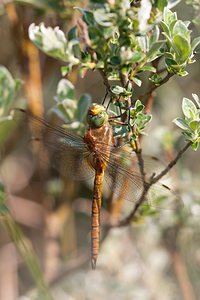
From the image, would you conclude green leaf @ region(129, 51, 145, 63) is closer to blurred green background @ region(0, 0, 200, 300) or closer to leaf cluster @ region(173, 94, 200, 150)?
leaf cluster @ region(173, 94, 200, 150)

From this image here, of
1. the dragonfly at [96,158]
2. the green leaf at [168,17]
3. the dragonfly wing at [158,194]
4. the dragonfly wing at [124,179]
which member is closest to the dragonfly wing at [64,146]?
the dragonfly at [96,158]

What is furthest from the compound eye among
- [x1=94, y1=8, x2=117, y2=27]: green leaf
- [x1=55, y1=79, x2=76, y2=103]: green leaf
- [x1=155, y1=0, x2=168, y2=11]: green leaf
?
[x1=94, y1=8, x2=117, y2=27]: green leaf

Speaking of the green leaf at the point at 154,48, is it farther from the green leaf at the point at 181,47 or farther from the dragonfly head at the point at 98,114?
the dragonfly head at the point at 98,114

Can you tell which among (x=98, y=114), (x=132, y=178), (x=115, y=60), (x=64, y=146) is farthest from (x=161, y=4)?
(x=64, y=146)

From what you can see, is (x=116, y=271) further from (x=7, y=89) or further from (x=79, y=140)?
(x=7, y=89)

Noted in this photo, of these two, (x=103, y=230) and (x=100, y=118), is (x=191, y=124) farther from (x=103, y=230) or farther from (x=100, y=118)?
(x=103, y=230)
